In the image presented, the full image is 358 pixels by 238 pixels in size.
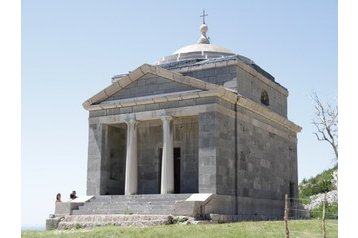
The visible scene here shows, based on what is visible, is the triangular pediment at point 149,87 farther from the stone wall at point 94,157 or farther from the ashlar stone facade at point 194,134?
the stone wall at point 94,157

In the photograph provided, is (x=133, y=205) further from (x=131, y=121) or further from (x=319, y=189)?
(x=319, y=189)

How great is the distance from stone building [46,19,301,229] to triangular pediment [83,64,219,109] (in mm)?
51

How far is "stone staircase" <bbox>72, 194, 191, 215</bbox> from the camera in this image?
22.1 meters

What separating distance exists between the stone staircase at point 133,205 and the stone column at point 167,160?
2.27ft

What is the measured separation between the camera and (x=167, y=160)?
24.0 meters

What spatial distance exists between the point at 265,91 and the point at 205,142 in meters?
8.21

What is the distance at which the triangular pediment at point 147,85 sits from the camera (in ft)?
79.3

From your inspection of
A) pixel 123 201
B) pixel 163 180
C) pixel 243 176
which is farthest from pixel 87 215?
pixel 243 176

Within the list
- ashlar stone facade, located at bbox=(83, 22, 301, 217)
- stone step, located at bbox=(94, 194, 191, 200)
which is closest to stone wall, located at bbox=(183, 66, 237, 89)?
ashlar stone facade, located at bbox=(83, 22, 301, 217)

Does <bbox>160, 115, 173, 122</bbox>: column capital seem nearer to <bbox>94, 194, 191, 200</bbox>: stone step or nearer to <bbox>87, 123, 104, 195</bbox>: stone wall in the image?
<bbox>94, 194, 191, 200</bbox>: stone step

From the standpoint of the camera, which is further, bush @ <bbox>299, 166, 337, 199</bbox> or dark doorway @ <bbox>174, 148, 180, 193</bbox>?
bush @ <bbox>299, 166, 337, 199</bbox>
